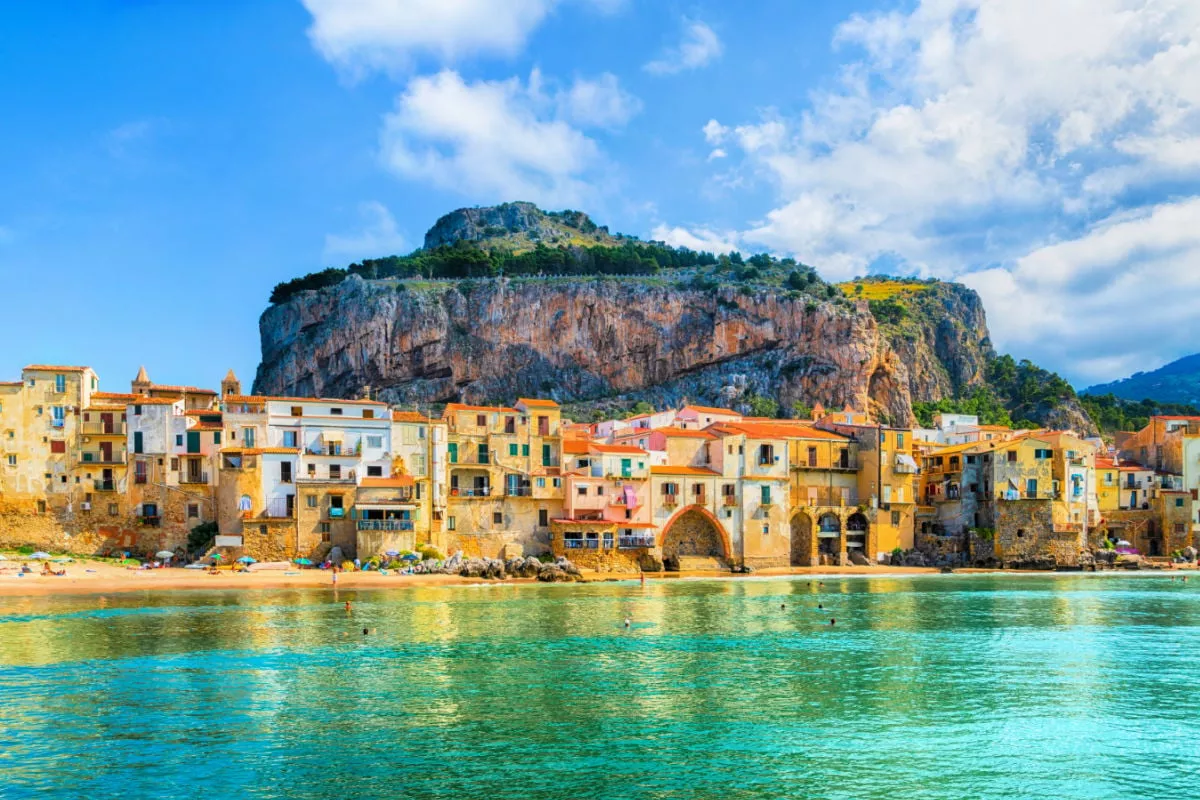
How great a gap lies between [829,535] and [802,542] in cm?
232

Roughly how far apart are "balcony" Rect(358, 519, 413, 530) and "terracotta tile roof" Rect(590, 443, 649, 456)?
15315mm

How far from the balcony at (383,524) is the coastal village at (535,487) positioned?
0.16m

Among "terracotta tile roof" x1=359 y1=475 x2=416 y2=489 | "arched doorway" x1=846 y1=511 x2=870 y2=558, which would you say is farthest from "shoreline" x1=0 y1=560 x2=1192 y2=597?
"arched doorway" x1=846 y1=511 x2=870 y2=558

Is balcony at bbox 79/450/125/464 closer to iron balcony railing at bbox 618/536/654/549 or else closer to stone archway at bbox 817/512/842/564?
iron balcony railing at bbox 618/536/654/549

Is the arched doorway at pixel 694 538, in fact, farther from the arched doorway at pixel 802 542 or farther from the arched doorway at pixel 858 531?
the arched doorway at pixel 858 531

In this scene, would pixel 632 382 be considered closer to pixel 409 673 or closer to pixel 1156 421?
pixel 1156 421

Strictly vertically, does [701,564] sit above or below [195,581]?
below

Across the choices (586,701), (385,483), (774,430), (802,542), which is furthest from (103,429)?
(802,542)

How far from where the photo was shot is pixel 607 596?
197 ft

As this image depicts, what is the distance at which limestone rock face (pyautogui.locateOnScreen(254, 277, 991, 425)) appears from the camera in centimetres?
15562

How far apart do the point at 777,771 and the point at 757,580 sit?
163 ft

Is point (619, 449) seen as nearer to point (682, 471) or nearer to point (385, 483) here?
point (682, 471)

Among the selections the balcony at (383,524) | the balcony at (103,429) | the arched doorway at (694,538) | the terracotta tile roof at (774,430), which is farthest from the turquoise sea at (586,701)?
the terracotta tile roof at (774,430)

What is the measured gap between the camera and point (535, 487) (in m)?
74.6
